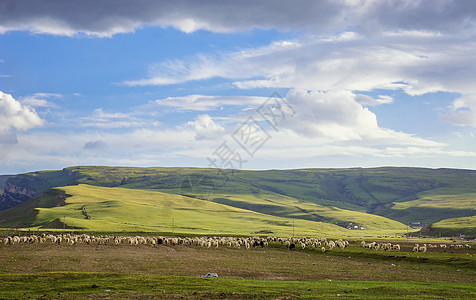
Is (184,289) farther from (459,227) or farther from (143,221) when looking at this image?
(459,227)

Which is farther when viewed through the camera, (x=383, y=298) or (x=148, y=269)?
(x=148, y=269)

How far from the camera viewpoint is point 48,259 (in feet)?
152

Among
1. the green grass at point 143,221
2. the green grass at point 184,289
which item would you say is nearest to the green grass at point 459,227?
the green grass at point 143,221

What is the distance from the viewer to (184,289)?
84.6 ft

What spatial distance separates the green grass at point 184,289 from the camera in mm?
23484

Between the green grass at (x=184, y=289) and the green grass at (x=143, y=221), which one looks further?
the green grass at (x=143, y=221)

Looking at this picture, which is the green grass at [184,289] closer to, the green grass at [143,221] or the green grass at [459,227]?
the green grass at [143,221]

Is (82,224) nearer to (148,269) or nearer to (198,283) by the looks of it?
(148,269)

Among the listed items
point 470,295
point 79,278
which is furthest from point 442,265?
A: point 79,278

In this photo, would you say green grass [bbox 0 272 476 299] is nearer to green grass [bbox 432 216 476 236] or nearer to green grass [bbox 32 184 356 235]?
green grass [bbox 32 184 356 235]

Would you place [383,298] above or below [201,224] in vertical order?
above

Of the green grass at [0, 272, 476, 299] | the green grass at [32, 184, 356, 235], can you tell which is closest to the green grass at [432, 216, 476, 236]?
the green grass at [32, 184, 356, 235]

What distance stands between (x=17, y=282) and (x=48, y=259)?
19175 millimetres

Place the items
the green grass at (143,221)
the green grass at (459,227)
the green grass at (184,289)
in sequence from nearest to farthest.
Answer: the green grass at (184,289)
the green grass at (143,221)
the green grass at (459,227)
